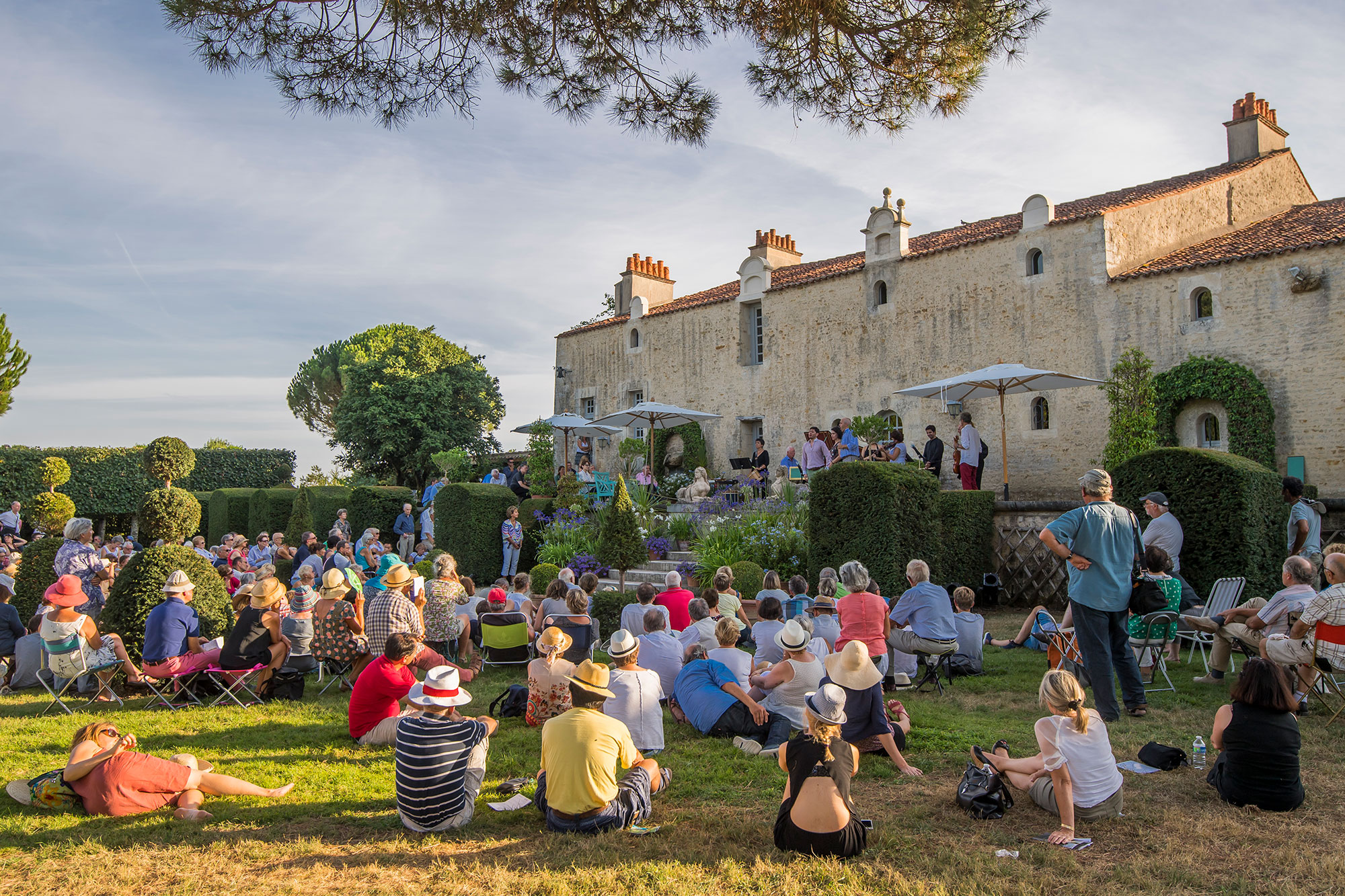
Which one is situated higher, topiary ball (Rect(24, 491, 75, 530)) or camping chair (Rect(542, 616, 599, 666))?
topiary ball (Rect(24, 491, 75, 530))

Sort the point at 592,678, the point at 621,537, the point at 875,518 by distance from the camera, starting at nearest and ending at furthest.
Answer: the point at 592,678
the point at 875,518
the point at 621,537

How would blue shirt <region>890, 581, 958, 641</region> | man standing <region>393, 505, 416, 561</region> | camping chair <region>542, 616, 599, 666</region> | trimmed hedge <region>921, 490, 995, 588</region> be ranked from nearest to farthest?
blue shirt <region>890, 581, 958, 641</region>, camping chair <region>542, 616, 599, 666</region>, trimmed hedge <region>921, 490, 995, 588</region>, man standing <region>393, 505, 416, 561</region>

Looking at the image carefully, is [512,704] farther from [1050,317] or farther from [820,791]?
[1050,317]

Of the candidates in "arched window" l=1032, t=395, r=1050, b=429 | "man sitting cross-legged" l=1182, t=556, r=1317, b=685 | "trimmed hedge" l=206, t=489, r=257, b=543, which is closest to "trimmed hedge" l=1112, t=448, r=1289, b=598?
"man sitting cross-legged" l=1182, t=556, r=1317, b=685

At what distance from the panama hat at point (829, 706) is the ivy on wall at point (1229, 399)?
12803mm

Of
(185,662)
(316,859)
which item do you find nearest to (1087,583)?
(316,859)

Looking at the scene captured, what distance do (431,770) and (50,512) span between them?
16934 millimetres

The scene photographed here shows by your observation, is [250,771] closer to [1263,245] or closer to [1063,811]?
[1063,811]

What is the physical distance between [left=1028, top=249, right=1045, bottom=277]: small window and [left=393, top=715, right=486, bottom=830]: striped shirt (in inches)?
629

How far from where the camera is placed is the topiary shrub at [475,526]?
15781mm

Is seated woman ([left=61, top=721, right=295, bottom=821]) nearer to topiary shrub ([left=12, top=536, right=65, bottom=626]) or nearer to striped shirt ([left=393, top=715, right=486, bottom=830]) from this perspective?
striped shirt ([left=393, top=715, right=486, bottom=830])

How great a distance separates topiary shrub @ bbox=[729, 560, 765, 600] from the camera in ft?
37.2

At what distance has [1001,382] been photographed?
46.2 ft

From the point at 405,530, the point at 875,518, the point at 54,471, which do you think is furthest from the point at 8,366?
the point at 875,518
